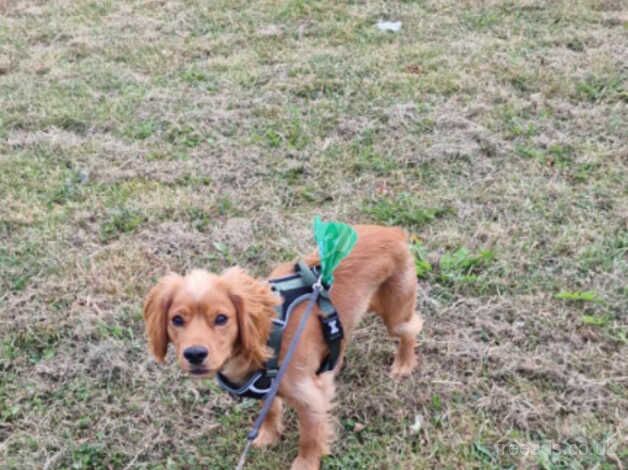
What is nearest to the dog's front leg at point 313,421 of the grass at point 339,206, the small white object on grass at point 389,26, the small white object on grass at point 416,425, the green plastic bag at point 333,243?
the grass at point 339,206

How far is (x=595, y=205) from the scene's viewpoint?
4637mm

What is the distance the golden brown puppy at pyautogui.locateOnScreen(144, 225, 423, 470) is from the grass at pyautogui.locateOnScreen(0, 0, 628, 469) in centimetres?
23

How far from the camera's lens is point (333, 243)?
2.80 m

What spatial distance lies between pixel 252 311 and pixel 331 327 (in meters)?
0.51

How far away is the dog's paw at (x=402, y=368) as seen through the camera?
354 cm

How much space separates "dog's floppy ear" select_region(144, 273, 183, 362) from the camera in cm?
258

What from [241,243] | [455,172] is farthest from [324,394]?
[455,172]

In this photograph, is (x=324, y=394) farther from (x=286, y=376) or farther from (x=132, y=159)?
(x=132, y=159)

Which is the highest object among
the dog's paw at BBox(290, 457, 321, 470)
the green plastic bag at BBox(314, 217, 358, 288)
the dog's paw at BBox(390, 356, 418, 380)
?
the green plastic bag at BBox(314, 217, 358, 288)

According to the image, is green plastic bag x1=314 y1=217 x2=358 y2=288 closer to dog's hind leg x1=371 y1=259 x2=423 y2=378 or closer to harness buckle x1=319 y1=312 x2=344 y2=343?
harness buckle x1=319 y1=312 x2=344 y2=343

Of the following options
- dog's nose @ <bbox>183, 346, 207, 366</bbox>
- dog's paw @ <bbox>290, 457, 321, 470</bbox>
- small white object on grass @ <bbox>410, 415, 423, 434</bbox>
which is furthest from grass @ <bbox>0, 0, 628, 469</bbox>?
dog's nose @ <bbox>183, 346, 207, 366</bbox>

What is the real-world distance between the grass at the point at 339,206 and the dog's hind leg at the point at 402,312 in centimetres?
11

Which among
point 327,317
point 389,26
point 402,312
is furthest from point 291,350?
point 389,26

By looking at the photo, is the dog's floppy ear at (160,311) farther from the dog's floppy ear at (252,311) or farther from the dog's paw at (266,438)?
the dog's paw at (266,438)
